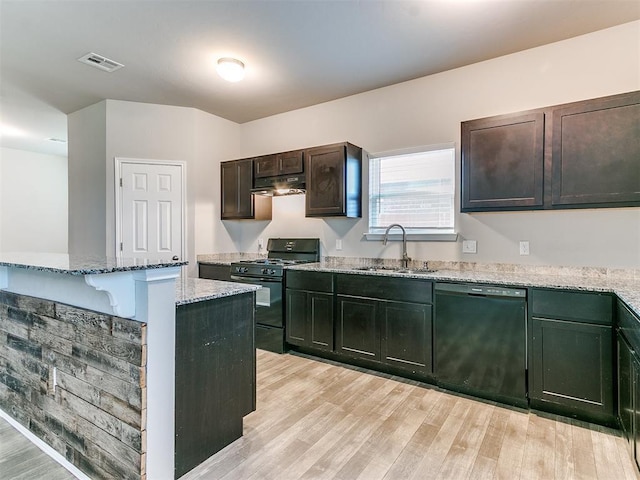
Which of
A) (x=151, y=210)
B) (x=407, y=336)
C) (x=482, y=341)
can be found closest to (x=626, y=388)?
(x=482, y=341)

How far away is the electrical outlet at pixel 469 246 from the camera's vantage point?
3.08 m

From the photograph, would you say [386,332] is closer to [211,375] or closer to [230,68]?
[211,375]

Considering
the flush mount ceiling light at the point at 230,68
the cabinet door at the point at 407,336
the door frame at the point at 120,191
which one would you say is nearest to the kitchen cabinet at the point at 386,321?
the cabinet door at the point at 407,336

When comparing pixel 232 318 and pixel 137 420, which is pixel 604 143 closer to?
pixel 232 318

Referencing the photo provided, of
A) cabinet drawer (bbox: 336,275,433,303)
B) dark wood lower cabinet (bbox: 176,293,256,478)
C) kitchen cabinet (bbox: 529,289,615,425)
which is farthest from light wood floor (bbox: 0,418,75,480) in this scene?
kitchen cabinet (bbox: 529,289,615,425)

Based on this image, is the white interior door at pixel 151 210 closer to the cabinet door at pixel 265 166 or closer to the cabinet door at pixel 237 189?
the cabinet door at pixel 237 189

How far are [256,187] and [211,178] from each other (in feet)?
2.42

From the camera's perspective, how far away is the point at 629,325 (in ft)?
5.70

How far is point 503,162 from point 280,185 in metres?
2.28

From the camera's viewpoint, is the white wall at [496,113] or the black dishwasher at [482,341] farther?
the white wall at [496,113]

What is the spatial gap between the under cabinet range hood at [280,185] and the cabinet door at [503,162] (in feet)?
5.68

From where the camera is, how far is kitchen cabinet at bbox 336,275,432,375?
2748 millimetres

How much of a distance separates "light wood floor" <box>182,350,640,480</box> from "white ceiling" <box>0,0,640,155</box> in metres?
2.78

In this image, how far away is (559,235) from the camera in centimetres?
272
